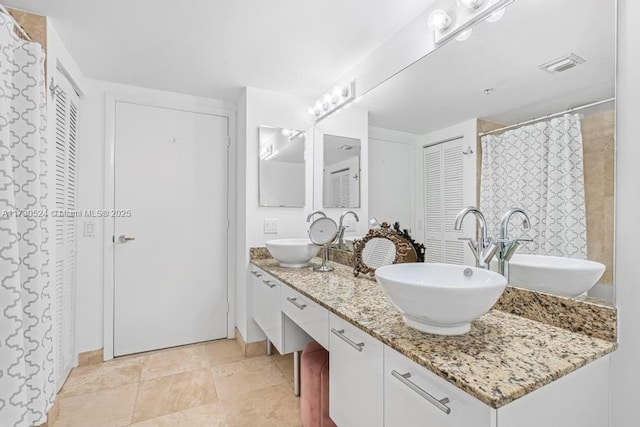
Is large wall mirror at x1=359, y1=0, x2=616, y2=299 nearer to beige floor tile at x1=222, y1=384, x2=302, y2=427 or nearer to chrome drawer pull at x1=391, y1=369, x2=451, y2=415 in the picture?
chrome drawer pull at x1=391, y1=369, x2=451, y2=415

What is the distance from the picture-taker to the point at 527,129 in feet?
3.96

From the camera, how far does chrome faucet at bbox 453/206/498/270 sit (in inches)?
49.4

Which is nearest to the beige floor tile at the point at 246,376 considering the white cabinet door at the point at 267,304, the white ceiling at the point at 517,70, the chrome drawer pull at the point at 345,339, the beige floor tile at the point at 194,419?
the beige floor tile at the point at 194,419

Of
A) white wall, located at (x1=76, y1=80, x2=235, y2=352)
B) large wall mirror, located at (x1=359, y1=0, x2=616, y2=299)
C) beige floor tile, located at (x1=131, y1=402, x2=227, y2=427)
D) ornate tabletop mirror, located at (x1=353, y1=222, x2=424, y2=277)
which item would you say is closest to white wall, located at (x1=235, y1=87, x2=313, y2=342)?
beige floor tile, located at (x1=131, y1=402, x2=227, y2=427)

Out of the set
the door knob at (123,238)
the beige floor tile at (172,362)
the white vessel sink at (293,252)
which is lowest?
the beige floor tile at (172,362)

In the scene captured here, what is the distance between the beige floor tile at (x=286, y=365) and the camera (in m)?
2.17

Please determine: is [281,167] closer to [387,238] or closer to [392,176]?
[392,176]

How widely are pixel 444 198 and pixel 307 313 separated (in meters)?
0.91

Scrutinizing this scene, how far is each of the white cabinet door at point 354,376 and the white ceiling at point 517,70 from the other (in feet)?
3.57

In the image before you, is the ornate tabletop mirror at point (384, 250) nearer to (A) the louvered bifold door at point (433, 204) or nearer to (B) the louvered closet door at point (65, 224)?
(A) the louvered bifold door at point (433, 204)

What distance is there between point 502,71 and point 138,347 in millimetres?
3079

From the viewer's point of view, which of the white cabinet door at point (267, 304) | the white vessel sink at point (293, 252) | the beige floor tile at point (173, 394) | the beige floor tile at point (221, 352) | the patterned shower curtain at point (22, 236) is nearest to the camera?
the patterned shower curtain at point (22, 236)

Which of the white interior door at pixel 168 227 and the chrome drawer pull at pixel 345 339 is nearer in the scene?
the chrome drawer pull at pixel 345 339

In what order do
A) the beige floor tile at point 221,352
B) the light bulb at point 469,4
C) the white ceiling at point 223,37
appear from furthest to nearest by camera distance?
the beige floor tile at point 221,352 < the white ceiling at point 223,37 < the light bulb at point 469,4
